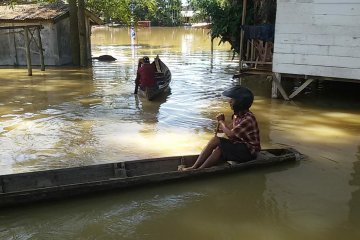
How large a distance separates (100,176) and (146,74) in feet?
22.4

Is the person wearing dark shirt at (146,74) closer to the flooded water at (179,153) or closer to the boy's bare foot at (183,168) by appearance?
the flooded water at (179,153)

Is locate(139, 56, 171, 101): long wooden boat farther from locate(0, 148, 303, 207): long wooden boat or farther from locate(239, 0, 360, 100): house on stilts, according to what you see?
locate(0, 148, 303, 207): long wooden boat

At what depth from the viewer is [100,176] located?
6.08m

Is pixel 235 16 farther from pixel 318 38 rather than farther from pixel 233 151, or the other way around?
pixel 233 151

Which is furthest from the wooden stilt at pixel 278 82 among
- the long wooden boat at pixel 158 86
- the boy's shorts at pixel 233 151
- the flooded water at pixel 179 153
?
the boy's shorts at pixel 233 151

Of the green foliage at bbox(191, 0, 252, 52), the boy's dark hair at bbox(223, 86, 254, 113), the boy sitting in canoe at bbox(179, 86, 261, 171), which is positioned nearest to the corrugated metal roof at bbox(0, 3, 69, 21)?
Result: the green foliage at bbox(191, 0, 252, 52)

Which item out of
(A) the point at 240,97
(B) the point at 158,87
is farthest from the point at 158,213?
(B) the point at 158,87

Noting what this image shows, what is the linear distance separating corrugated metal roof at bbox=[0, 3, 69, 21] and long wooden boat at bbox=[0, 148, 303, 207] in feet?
52.6

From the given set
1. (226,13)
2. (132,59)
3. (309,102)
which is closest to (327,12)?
(309,102)

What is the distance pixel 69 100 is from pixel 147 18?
58.9 meters

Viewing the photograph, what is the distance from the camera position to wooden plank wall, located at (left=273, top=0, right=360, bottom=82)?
1060cm

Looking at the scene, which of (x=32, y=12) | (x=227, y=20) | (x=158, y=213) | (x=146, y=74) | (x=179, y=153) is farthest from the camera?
(x=32, y=12)

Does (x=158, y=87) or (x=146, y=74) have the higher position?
(x=146, y=74)

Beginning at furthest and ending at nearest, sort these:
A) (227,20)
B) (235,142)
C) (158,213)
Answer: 1. (227,20)
2. (235,142)
3. (158,213)
